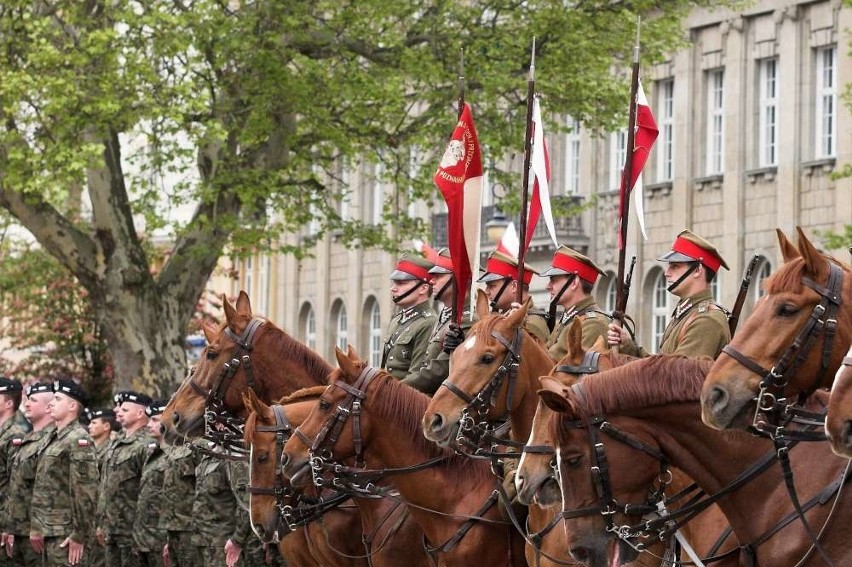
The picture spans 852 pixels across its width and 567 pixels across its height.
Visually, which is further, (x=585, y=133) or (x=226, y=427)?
(x=585, y=133)

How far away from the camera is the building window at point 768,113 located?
123 ft

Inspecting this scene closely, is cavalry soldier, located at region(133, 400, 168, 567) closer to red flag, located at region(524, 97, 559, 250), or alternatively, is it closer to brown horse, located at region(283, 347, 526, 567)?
brown horse, located at region(283, 347, 526, 567)

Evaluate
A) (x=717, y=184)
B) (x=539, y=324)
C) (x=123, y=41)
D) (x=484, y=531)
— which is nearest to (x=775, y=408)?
(x=484, y=531)

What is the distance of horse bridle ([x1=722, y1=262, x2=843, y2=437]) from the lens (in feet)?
29.2

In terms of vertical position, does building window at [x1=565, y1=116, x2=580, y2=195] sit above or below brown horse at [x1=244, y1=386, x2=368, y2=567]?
above

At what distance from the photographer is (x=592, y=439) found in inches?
371

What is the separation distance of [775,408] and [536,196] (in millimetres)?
5240

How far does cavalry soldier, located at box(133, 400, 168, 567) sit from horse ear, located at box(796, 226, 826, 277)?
10.1m

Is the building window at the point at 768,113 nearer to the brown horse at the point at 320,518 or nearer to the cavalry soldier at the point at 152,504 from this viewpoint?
the cavalry soldier at the point at 152,504

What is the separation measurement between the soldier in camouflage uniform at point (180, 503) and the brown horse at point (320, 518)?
315 cm

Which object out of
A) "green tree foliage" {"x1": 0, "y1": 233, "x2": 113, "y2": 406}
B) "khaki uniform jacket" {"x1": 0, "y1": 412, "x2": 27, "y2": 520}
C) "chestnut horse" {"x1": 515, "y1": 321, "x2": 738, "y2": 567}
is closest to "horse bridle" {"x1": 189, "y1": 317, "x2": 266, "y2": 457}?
"chestnut horse" {"x1": 515, "y1": 321, "x2": 738, "y2": 567}

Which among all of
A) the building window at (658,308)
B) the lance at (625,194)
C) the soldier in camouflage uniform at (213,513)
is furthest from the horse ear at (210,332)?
the building window at (658,308)

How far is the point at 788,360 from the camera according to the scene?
8.96 metres

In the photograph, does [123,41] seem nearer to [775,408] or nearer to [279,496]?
[279,496]
